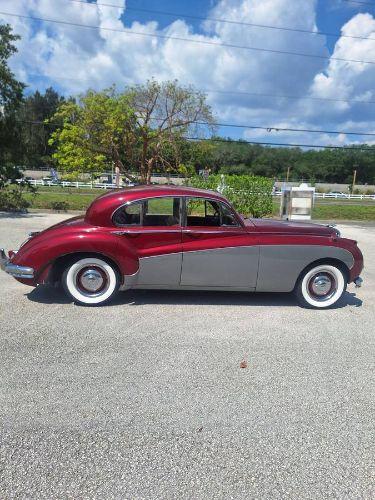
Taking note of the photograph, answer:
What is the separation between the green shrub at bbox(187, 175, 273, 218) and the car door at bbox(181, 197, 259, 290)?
1049cm

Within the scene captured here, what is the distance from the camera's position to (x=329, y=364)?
369cm

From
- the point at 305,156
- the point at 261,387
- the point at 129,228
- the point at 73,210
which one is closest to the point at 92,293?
the point at 129,228

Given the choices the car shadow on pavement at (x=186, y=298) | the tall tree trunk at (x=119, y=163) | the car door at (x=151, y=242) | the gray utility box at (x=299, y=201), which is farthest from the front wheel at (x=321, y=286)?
the tall tree trunk at (x=119, y=163)

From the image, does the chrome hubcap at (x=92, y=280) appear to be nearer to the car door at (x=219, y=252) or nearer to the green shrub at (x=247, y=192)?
the car door at (x=219, y=252)

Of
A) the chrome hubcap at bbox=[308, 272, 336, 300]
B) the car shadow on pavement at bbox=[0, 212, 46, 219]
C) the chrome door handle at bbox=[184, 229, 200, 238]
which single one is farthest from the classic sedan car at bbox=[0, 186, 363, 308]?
the car shadow on pavement at bbox=[0, 212, 46, 219]

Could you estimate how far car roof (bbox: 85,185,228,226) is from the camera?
4.95 meters

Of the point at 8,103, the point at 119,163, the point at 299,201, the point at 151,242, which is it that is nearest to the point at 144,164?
the point at 119,163

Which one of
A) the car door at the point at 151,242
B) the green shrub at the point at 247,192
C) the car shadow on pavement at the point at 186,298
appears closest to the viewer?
the car door at the point at 151,242

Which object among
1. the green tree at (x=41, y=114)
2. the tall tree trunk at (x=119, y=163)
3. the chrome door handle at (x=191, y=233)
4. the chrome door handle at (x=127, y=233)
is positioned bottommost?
the chrome door handle at (x=127, y=233)

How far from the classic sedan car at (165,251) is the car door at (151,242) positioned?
0.04ft

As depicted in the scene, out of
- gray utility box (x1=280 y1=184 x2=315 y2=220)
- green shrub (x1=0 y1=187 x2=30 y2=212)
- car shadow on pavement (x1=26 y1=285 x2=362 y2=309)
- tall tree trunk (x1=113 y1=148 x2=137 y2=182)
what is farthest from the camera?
tall tree trunk (x1=113 y1=148 x2=137 y2=182)

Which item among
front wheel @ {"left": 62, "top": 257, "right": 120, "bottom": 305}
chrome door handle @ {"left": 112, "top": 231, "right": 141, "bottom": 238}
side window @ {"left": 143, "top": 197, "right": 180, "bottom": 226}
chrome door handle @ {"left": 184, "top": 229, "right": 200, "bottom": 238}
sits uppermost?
side window @ {"left": 143, "top": 197, "right": 180, "bottom": 226}

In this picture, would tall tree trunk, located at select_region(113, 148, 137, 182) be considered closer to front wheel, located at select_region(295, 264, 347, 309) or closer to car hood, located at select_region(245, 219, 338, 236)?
car hood, located at select_region(245, 219, 338, 236)

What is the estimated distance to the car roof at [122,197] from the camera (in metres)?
4.95
